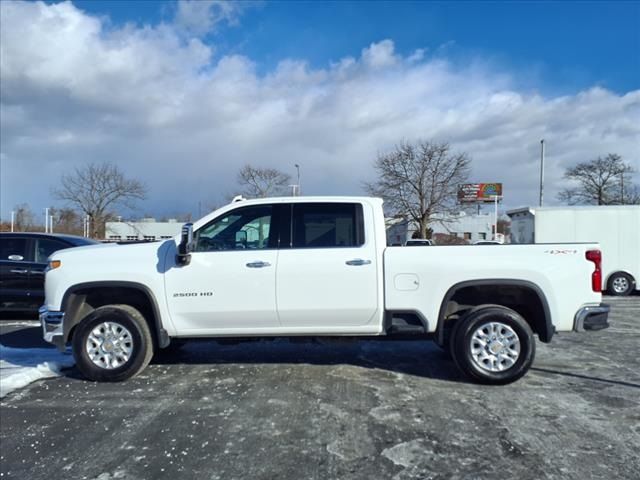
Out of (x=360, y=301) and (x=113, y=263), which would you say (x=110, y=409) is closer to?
(x=113, y=263)

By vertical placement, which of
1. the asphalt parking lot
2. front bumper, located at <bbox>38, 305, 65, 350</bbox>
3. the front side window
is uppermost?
the front side window

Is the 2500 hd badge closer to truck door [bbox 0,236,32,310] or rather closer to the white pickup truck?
the white pickup truck

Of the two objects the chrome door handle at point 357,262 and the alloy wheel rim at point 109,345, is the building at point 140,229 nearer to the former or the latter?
the alloy wheel rim at point 109,345

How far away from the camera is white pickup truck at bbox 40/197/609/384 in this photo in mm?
5328

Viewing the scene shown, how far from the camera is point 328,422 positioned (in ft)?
14.3

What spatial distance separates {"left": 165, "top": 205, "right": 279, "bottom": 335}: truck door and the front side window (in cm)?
1

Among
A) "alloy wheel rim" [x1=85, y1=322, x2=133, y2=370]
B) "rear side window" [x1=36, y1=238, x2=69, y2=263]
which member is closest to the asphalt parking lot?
"alloy wheel rim" [x1=85, y1=322, x2=133, y2=370]

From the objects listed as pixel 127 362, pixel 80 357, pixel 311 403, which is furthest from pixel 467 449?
pixel 80 357

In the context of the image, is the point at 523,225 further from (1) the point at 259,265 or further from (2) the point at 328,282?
(1) the point at 259,265

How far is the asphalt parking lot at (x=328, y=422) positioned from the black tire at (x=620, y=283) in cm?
864

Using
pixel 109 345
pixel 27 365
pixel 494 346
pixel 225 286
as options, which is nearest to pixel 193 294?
pixel 225 286

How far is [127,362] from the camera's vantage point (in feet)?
18.3

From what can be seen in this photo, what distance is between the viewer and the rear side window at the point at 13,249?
938 centimetres

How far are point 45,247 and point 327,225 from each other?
21.2 ft
